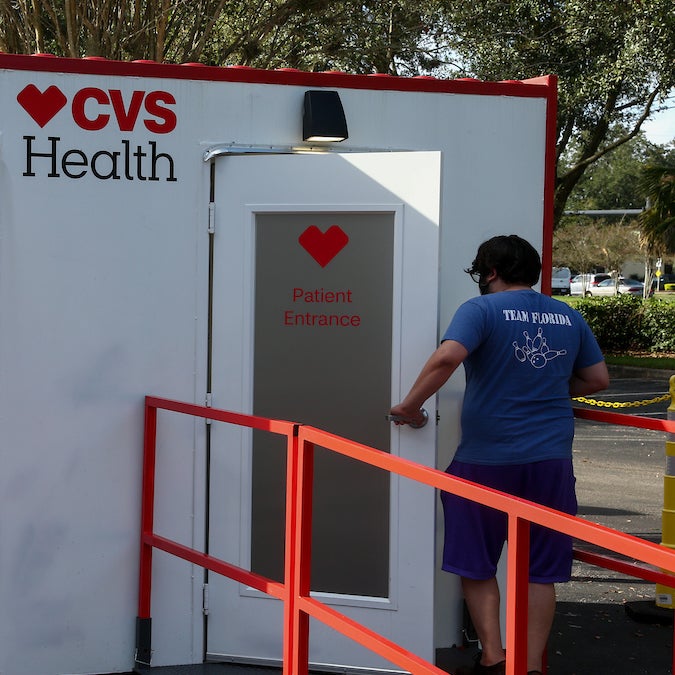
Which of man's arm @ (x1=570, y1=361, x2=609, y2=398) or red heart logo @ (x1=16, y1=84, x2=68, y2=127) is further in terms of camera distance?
red heart logo @ (x1=16, y1=84, x2=68, y2=127)

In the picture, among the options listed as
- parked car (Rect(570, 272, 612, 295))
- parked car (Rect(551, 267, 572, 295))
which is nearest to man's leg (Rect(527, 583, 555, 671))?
parked car (Rect(551, 267, 572, 295))

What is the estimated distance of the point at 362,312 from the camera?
456 centimetres

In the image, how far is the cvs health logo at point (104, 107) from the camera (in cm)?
444

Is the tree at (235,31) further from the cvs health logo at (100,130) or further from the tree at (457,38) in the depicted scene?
the cvs health logo at (100,130)

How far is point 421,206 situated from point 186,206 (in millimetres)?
1006

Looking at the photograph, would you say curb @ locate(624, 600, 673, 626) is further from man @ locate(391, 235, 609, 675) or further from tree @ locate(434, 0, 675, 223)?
tree @ locate(434, 0, 675, 223)

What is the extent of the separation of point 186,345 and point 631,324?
2125 cm

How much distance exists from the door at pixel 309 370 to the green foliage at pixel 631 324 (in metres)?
20.2

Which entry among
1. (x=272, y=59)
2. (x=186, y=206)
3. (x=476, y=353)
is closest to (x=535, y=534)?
(x=476, y=353)

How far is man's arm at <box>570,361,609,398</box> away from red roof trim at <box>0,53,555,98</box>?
136cm

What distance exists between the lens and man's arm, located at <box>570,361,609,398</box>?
421 cm

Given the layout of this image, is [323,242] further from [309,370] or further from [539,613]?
[539,613]

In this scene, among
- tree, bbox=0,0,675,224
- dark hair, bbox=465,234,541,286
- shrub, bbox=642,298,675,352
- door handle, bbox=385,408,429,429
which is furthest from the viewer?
shrub, bbox=642,298,675,352

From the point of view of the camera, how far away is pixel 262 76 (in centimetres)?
460
